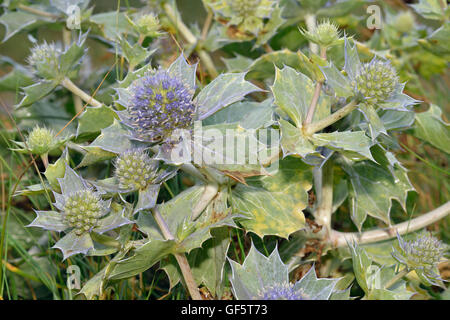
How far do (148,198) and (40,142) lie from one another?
333 mm

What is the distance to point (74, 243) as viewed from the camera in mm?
978

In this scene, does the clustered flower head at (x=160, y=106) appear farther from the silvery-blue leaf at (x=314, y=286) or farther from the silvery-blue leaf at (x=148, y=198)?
the silvery-blue leaf at (x=314, y=286)

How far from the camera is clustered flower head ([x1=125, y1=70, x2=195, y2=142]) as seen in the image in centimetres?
100

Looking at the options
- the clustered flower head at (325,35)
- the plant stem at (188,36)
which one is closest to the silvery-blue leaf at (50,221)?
the clustered flower head at (325,35)

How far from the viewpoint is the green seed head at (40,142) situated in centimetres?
113

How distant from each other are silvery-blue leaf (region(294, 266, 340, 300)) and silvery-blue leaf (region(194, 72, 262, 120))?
383 millimetres

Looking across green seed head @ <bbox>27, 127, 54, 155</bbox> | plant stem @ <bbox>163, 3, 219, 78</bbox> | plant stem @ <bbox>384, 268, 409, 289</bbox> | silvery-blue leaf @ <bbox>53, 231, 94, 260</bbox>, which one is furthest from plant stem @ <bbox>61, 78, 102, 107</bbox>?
plant stem @ <bbox>384, 268, 409, 289</bbox>

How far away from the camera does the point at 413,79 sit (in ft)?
6.09

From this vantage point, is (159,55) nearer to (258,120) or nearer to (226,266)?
(258,120)

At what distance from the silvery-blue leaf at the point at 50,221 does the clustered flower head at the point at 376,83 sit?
2.21ft

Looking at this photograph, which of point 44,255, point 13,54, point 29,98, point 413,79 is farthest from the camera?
point 13,54
